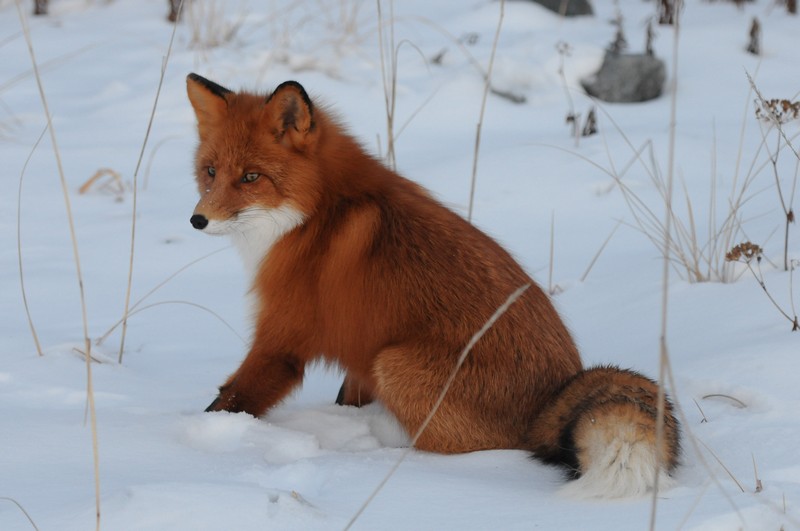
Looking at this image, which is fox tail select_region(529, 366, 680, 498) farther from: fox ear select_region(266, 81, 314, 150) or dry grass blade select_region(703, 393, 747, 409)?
fox ear select_region(266, 81, 314, 150)

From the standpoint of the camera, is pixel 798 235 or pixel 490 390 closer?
pixel 490 390

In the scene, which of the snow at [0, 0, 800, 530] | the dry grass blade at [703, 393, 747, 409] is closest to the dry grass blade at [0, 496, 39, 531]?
the snow at [0, 0, 800, 530]

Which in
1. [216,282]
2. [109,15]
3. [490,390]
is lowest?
[216,282]

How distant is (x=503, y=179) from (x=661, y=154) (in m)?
1.18

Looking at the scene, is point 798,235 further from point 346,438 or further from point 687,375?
Answer: point 346,438

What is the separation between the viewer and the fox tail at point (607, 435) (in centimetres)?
278

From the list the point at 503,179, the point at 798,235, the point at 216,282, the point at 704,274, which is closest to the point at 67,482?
the point at 216,282

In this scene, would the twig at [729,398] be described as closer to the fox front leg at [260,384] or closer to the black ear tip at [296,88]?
the fox front leg at [260,384]

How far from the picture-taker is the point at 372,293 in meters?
3.46

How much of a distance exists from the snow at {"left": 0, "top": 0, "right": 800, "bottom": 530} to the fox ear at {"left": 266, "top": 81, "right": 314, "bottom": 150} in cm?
77

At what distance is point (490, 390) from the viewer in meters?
3.35

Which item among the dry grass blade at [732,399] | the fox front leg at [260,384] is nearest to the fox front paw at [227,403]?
the fox front leg at [260,384]

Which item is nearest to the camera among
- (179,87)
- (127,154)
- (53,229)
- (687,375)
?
(687,375)

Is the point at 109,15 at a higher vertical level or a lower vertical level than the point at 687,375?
higher
